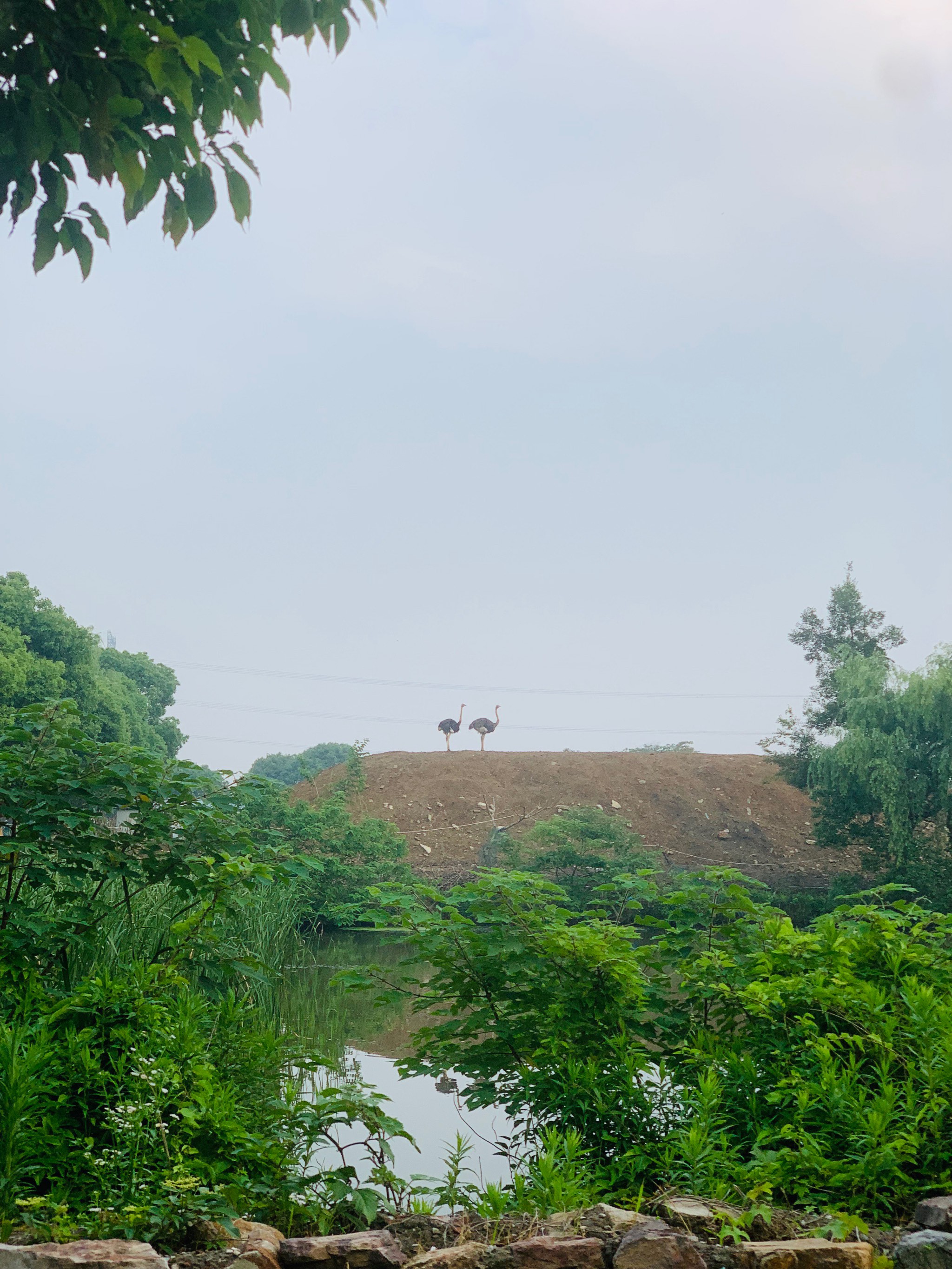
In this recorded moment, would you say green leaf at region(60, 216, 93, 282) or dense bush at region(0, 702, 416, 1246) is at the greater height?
green leaf at region(60, 216, 93, 282)

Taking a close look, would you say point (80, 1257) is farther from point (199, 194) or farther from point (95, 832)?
point (199, 194)

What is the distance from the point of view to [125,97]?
1854 mm

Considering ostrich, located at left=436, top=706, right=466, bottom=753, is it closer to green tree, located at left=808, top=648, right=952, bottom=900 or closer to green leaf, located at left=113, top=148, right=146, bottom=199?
green tree, located at left=808, top=648, right=952, bottom=900

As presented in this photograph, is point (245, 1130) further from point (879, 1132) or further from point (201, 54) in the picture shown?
point (201, 54)

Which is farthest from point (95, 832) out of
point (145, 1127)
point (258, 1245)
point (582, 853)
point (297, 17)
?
point (582, 853)

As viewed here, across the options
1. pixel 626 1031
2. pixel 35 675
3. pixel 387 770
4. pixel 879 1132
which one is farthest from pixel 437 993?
pixel 387 770

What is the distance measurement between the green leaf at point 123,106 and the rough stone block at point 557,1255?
2.12 m

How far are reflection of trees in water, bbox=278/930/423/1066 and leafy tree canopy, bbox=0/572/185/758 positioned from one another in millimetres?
6849

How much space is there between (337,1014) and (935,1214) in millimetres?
3855

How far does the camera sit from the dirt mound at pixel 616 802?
15.5 meters

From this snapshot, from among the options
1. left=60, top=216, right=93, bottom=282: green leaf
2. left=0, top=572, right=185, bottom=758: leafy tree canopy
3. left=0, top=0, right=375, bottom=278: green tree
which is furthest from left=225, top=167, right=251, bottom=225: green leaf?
left=0, top=572, right=185, bottom=758: leafy tree canopy

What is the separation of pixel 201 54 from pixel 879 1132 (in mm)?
2316

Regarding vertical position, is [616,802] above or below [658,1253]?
above

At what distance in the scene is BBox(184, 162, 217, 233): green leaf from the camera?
6.73ft
